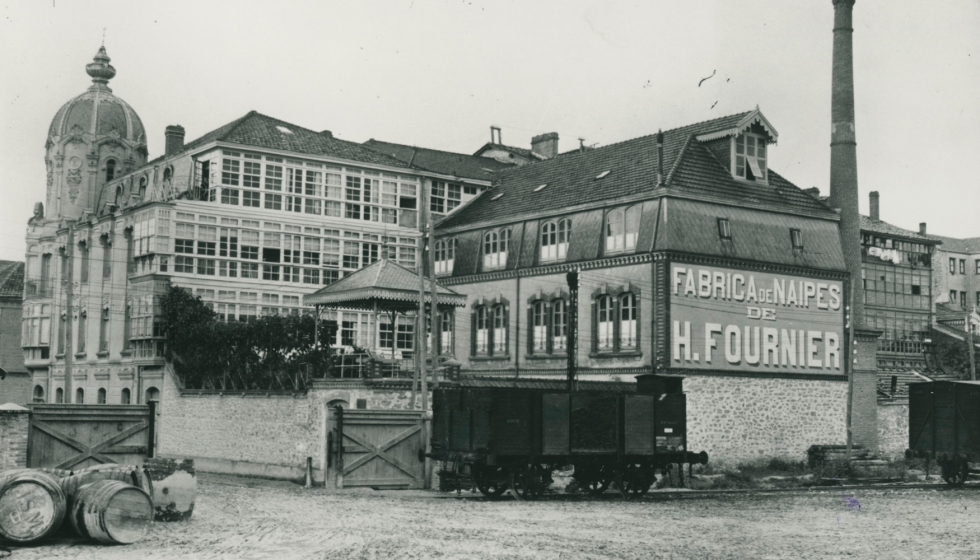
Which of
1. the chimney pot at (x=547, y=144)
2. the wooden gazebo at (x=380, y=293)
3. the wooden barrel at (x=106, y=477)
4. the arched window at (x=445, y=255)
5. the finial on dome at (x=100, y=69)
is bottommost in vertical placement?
the wooden barrel at (x=106, y=477)

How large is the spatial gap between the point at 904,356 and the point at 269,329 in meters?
43.5

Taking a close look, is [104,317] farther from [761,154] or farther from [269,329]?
[761,154]

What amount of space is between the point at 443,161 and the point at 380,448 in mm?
30352

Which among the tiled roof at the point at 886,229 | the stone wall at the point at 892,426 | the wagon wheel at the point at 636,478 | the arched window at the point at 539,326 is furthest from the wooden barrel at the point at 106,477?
the tiled roof at the point at 886,229

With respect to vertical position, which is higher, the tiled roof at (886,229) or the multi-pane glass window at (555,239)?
the tiled roof at (886,229)

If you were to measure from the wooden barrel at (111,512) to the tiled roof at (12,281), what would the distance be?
6128 centimetres

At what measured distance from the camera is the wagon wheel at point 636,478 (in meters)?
29.3

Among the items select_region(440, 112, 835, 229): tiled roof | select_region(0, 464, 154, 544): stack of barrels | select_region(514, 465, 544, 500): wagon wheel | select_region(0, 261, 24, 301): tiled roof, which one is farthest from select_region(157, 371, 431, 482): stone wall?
select_region(0, 261, 24, 301): tiled roof

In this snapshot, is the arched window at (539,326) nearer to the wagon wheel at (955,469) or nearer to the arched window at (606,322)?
the arched window at (606,322)

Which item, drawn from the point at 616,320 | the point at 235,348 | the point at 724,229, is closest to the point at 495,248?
the point at 616,320

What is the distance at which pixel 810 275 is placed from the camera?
44844mm

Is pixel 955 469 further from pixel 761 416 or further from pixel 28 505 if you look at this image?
pixel 28 505

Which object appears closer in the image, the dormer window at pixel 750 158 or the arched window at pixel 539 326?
the arched window at pixel 539 326

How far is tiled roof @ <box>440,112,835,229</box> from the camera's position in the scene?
141 ft
